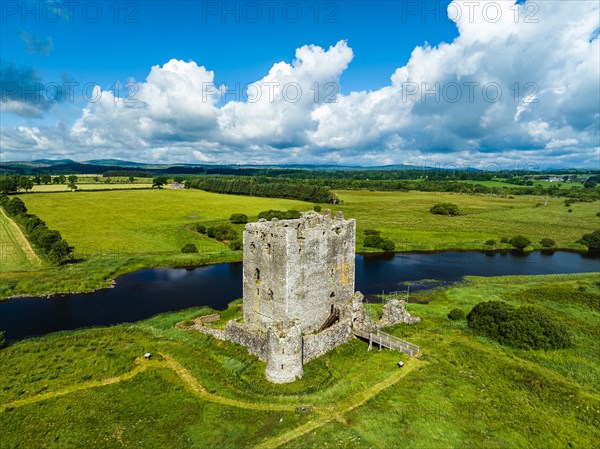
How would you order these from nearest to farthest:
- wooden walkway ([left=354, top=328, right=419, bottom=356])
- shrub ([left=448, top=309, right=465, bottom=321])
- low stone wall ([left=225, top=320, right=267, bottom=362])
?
low stone wall ([left=225, top=320, right=267, bottom=362])
wooden walkway ([left=354, top=328, right=419, bottom=356])
shrub ([left=448, top=309, right=465, bottom=321])

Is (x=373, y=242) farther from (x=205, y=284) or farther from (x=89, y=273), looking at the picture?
(x=89, y=273)

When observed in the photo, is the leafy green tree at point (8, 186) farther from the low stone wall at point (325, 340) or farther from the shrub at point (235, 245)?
the low stone wall at point (325, 340)

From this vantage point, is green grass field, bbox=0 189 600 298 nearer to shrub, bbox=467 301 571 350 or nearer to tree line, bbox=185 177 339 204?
tree line, bbox=185 177 339 204

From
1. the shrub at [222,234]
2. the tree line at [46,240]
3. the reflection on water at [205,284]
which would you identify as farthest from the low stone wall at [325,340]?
the shrub at [222,234]

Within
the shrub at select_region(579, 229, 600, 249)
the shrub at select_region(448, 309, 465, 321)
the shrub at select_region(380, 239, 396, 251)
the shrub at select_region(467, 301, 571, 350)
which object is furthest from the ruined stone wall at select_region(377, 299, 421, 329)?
the shrub at select_region(579, 229, 600, 249)

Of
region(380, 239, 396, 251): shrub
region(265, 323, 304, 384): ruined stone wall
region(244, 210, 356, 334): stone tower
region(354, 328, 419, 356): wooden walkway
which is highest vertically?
region(244, 210, 356, 334): stone tower

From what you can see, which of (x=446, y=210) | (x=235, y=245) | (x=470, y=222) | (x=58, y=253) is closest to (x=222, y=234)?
(x=235, y=245)

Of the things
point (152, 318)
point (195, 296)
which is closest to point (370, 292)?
point (195, 296)
